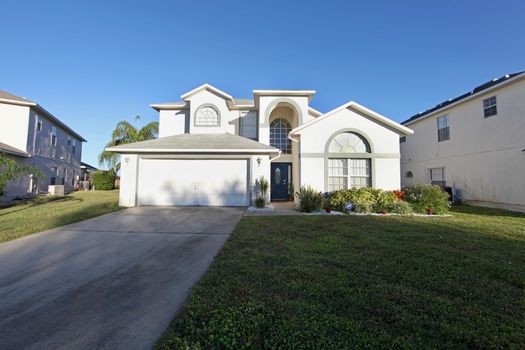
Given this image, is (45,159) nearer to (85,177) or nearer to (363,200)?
(85,177)

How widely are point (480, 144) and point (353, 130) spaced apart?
25.6 ft

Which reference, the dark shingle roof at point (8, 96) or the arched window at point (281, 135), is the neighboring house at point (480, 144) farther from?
the dark shingle roof at point (8, 96)

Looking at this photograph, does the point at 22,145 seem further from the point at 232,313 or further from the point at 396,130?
the point at 396,130

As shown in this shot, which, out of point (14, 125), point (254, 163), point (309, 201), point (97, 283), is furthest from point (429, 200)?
point (14, 125)

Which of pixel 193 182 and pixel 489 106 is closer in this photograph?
pixel 193 182

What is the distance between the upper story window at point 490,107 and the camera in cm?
1191

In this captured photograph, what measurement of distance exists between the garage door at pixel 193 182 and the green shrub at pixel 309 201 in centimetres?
294

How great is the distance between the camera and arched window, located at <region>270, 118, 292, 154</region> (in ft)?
49.2

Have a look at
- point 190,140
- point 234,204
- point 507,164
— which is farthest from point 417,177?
point 190,140

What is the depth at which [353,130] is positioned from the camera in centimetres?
1127

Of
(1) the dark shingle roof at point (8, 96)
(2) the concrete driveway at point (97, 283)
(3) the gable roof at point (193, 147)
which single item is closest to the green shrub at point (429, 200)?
(3) the gable roof at point (193, 147)

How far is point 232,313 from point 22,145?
2145 centimetres

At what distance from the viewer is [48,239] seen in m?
5.55

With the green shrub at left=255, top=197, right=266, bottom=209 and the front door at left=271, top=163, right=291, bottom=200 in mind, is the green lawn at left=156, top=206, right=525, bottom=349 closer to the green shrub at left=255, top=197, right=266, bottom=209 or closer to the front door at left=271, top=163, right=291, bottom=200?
the green shrub at left=255, top=197, right=266, bottom=209
